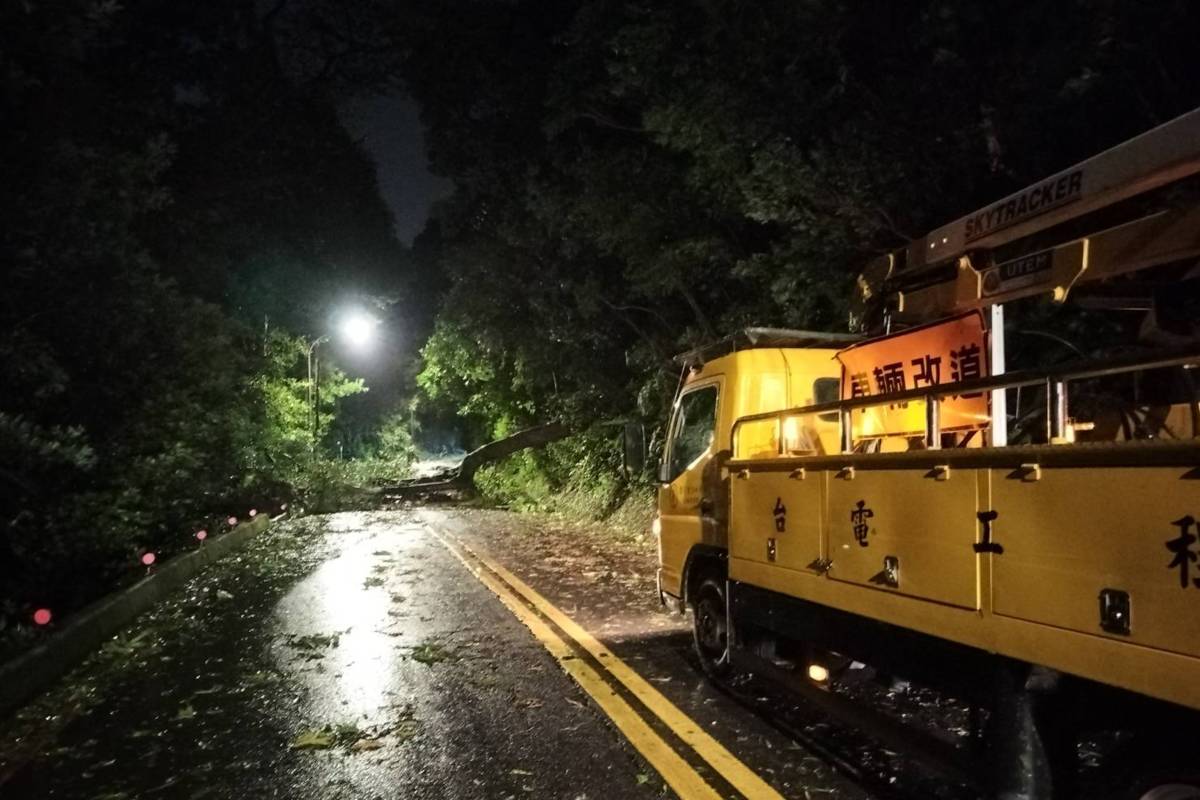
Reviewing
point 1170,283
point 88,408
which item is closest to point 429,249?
point 88,408

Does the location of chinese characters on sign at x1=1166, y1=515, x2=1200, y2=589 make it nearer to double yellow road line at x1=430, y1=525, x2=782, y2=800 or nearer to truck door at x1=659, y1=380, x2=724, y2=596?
double yellow road line at x1=430, y1=525, x2=782, y2=800

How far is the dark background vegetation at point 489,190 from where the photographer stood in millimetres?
9305

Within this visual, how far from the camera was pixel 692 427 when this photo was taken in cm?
722

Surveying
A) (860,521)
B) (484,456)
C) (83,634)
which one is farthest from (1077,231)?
(484,456)

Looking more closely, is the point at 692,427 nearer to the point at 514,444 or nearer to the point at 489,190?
the point at 489,190

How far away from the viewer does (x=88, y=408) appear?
41.1ft

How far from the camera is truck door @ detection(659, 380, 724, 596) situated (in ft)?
22.1

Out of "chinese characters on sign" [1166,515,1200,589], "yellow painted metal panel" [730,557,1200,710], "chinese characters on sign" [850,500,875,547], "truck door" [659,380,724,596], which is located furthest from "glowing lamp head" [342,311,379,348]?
→ "chinese characters on sign" [1166,515,1200,589]

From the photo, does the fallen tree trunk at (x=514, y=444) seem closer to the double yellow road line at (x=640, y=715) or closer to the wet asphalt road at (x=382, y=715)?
the wet asphalt road at (x=382, y=715)

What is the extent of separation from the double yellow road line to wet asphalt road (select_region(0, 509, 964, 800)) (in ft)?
0.30

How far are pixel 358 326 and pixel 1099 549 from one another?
2698 cm

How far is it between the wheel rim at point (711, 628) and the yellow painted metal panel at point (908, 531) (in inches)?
70.3

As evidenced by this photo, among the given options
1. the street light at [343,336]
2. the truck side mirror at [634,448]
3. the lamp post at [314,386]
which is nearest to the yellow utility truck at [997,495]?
the truck side mirror at [634,448]

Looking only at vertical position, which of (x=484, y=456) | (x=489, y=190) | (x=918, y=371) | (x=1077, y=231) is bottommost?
(x=484, y=456)
